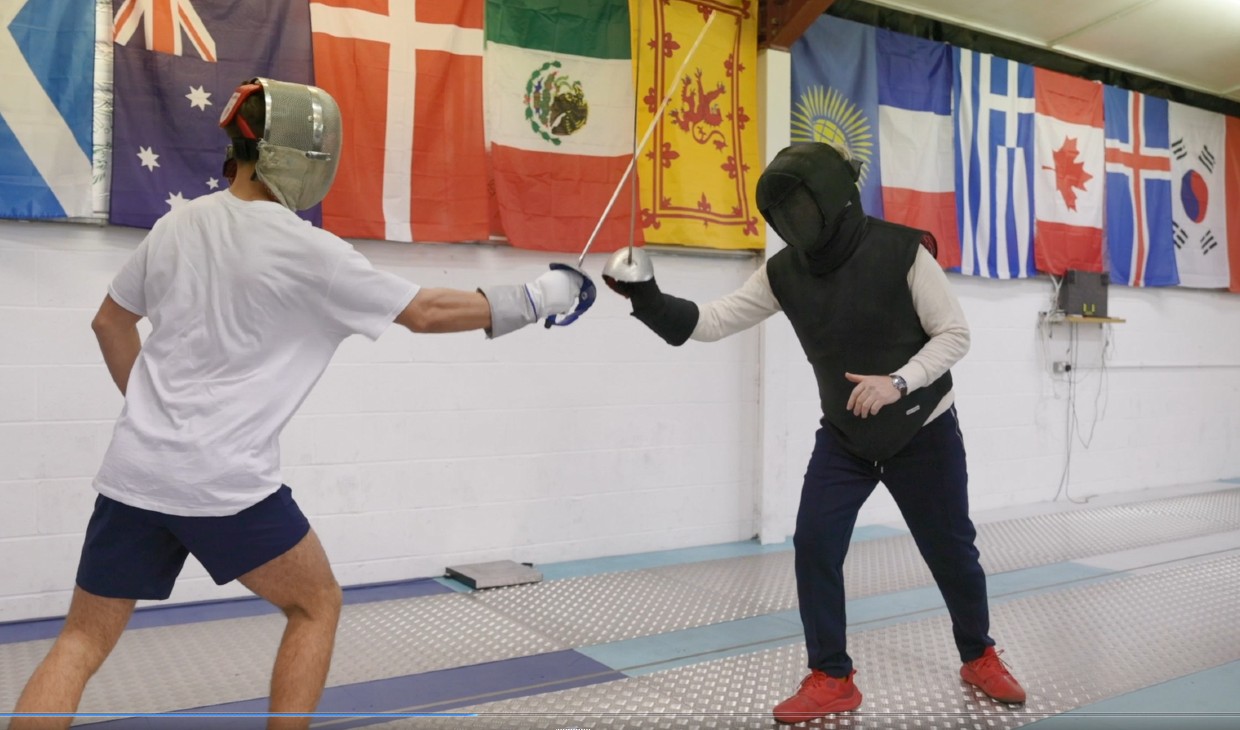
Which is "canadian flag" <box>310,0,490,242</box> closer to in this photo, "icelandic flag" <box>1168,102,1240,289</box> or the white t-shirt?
the white t-shirt

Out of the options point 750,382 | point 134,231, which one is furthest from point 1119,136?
point 134,231

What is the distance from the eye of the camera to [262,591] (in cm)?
191

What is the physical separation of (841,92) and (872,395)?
3.36 meters

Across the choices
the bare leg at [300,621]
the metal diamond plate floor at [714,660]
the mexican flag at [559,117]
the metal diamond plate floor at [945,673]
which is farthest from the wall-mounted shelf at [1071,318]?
the bare leg at [300,621]

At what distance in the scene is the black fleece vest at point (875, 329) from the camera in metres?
2.55

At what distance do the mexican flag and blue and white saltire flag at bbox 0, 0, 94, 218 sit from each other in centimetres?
153

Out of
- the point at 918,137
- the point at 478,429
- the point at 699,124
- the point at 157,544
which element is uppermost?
the point at 918,137

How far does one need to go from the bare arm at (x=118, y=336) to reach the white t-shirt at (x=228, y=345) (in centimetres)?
23

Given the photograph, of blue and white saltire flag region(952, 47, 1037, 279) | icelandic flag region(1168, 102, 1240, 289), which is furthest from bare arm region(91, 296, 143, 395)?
icelandic flag region(1168, 102, 1240, 289)

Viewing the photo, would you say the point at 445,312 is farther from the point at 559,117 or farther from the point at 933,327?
the point at 559,117

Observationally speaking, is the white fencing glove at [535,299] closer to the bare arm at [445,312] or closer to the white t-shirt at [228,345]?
the bare arm at [445,312]

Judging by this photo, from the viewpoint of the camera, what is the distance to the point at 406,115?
13.2 feet

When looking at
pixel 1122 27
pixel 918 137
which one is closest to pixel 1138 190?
pixel 1122 27

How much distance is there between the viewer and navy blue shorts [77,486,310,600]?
1828mm
